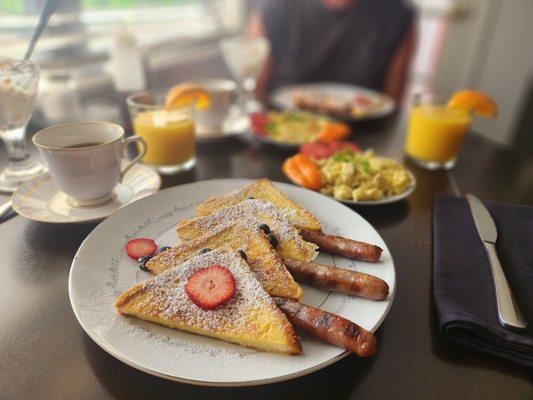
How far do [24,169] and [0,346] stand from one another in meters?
0.90

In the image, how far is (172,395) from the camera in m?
0.69

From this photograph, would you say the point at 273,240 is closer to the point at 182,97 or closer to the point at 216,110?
the point at 182,97

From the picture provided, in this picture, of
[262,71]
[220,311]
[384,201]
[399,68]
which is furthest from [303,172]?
[399,68]

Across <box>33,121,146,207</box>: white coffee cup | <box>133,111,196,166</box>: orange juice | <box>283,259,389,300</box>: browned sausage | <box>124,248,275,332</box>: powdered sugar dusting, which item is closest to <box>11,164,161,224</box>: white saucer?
<box>33,121,146,207</box>: white coffee cup

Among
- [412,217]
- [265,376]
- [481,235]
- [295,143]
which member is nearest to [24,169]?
[295,143]

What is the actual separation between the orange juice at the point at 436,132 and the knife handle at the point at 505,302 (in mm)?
795

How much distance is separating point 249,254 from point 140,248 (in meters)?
0.29

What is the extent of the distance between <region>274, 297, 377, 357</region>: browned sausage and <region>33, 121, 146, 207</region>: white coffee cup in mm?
768

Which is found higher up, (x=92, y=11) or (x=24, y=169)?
(x=92, y=11)

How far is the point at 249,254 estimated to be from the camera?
3.17 ft

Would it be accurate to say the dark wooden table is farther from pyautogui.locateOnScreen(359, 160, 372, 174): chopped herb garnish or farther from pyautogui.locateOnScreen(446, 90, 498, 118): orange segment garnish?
pyautogui.locateOnScreen(446, 90, 498, 118): orange segment garnish

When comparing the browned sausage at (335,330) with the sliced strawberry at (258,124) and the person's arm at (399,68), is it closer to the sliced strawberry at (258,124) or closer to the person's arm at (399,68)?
the sliced strawberry at (258,124)

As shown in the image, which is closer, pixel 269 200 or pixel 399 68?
pixel 269 200

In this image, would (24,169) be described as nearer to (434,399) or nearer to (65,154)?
(65,154)
